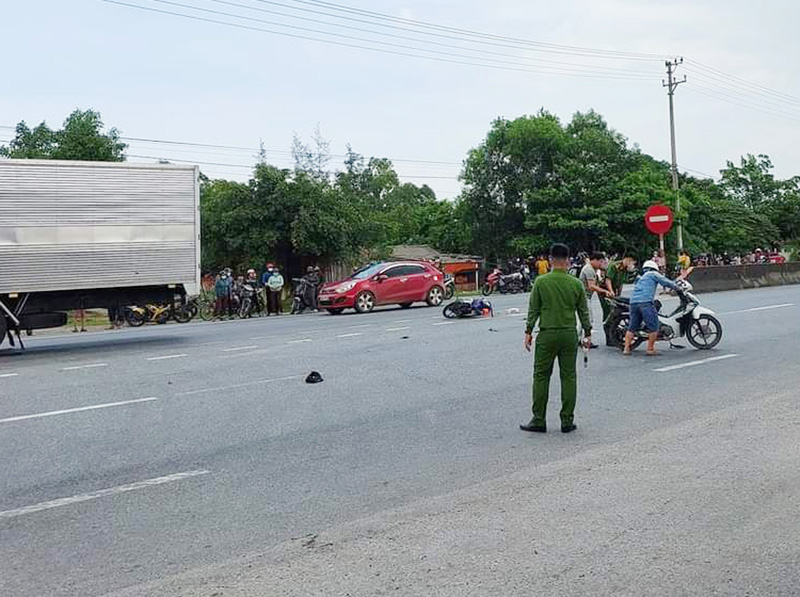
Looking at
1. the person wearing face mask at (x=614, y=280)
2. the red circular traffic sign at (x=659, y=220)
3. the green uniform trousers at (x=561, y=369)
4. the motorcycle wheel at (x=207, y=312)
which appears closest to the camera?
the green uniform trousers at (x=561, y=369)

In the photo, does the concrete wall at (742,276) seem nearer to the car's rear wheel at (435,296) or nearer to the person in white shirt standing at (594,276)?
the car's rear wheel at (435,296)

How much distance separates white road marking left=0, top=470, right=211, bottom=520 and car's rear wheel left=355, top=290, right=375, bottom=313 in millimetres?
19278

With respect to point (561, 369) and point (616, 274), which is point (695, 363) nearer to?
point (616, 274)

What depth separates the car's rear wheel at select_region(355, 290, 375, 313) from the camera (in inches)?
1038

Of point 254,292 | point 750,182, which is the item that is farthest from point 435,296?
point 750,182

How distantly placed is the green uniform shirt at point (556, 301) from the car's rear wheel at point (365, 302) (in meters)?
17.8

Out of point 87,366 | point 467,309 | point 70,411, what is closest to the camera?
point 70,411

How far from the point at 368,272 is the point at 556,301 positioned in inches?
751

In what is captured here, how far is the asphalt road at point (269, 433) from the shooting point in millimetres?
5488

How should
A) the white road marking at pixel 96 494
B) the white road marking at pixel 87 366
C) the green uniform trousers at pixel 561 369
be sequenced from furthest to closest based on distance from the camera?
the white road marking at pixel 87 366 → the green uniform trousers at pixel 561 369 → the white road marking at pixel 96 494

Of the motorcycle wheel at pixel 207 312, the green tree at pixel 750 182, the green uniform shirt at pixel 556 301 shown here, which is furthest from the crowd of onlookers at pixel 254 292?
the green tree at pixel 750 182

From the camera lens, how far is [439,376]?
12086mm

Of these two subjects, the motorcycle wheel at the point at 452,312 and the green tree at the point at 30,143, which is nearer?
the motorcycle wheel at the point at 452,312

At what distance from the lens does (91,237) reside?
16.7 m
